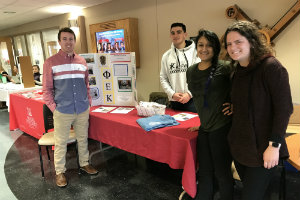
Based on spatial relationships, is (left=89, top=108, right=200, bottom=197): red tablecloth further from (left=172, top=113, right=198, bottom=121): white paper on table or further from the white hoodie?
the white hoodie

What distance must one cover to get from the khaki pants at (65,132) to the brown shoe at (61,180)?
41 millimetres

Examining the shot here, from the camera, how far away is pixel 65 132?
230 centimetres

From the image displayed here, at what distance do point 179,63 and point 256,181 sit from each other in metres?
1.27

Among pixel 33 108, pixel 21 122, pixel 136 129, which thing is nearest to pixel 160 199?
pixel 136 129

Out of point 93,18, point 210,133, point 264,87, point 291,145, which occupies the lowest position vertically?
point 291,145

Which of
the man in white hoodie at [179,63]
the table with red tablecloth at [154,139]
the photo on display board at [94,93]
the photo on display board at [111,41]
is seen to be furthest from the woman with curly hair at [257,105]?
the photo on display board at [111,41]

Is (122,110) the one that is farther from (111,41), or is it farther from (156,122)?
(111,41)

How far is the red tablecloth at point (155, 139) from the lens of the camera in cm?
169

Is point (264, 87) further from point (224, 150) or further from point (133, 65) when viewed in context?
point (133, 65)

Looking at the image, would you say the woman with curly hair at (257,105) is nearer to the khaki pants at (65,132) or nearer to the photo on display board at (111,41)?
the khaki pants at (65,132)

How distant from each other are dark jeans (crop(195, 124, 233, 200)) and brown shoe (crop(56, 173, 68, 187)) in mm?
1395

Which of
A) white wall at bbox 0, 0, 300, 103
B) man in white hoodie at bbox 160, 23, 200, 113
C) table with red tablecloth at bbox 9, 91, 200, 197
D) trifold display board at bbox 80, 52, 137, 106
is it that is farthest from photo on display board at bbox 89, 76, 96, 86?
white wall at bbox 0, 0, 300, 103

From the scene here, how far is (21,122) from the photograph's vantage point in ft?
12.9

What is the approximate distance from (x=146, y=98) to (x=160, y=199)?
3128 millimetres
